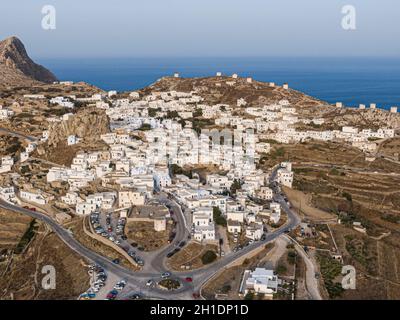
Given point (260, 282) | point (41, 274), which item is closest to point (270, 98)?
point (41, 274)

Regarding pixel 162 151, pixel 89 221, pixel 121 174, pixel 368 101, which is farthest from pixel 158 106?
pixel 368 101

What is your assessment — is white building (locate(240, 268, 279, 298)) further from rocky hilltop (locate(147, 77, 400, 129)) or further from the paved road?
rocky hilltop (locate(147, 77, 400, 129))

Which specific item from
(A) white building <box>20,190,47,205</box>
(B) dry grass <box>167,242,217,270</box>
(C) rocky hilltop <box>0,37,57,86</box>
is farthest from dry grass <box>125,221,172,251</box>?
(C) rocky hilltop <box>0,37,57,86</box>

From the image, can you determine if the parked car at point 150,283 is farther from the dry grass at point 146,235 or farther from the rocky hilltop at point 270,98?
the rocky hilltop at point 270,98

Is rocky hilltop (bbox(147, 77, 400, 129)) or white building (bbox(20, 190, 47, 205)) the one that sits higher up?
rocky hilltop (bbox(147, 77, 400, 129))

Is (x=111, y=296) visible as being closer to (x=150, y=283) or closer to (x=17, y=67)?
(x=150, y=283)
